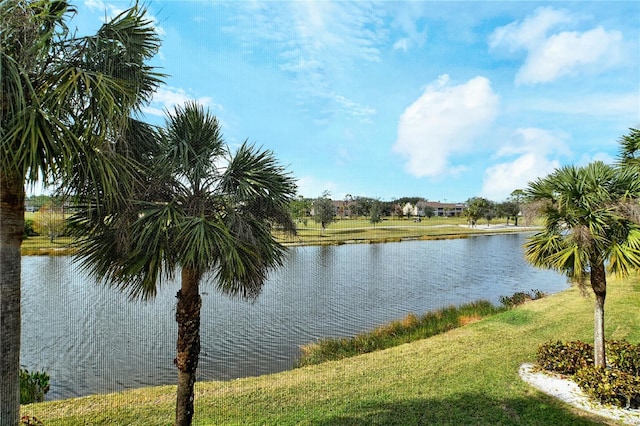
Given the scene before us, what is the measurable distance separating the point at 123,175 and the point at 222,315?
1066 centimetres

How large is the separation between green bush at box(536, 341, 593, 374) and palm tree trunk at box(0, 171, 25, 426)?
7.71m

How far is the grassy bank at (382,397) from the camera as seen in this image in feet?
16.5

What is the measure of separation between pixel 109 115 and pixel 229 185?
135 cm

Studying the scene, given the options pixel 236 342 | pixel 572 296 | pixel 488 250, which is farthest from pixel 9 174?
pixel 488 250

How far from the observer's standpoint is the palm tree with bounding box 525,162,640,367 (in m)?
5.60

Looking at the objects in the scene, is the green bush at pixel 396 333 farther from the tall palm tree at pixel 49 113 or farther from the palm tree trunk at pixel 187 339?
the tall palm tree at pixel 49 113

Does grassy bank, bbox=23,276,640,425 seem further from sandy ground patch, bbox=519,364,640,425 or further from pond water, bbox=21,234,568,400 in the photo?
pond water, bbox=21,234,568,400

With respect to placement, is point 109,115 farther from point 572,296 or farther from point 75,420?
point 572,296

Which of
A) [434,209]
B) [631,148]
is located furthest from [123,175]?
[434,209]

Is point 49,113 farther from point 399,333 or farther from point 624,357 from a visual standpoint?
point 399,333

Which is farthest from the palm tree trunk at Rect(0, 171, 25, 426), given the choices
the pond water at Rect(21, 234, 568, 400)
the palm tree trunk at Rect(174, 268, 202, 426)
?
the pond water at Rect(21, 234, 568, 400)

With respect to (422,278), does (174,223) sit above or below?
above

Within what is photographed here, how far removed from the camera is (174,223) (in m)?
3.32

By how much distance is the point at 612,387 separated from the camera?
5258mm
